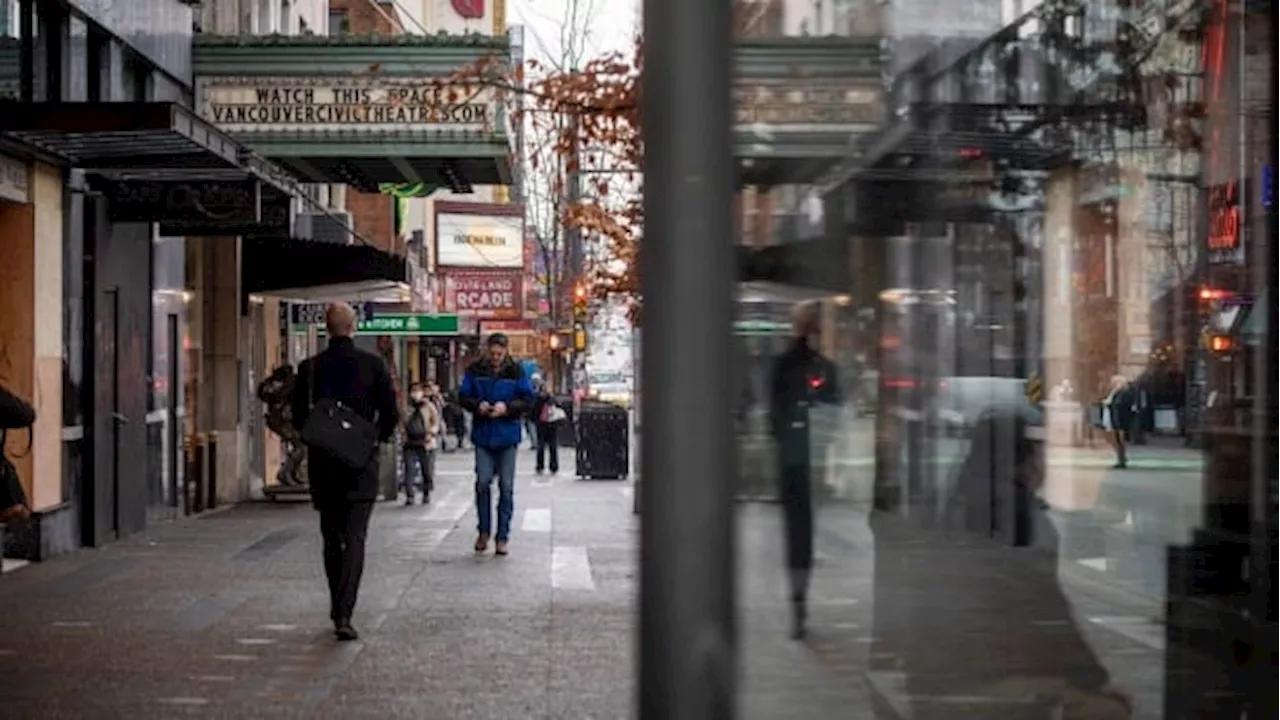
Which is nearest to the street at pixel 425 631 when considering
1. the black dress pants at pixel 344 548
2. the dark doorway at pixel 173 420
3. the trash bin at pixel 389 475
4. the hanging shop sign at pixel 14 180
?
the black dress pants at pixel 344 548

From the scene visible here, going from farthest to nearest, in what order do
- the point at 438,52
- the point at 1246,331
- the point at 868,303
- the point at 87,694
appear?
the point at 438,52, the point at 87,694, the point at 1246,331, the point at 868,303

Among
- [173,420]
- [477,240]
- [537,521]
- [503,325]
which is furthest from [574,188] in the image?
[503,325]

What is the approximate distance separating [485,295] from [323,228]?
19730mm

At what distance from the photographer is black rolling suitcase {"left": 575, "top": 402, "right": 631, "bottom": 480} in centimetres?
2789

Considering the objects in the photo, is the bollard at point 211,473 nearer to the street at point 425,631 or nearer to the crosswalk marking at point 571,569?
the street at point 425,631

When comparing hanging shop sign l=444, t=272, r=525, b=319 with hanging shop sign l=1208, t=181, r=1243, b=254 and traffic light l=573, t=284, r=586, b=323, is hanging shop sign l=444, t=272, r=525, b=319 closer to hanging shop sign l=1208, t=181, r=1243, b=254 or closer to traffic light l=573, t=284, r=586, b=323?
traffic light l=573, t=284, r=586, b=323

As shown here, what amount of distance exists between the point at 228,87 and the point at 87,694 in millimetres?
12244

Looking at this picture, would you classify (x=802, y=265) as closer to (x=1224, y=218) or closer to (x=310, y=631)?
(x=1224, y=218)

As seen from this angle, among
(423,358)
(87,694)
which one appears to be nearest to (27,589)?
(87,694)

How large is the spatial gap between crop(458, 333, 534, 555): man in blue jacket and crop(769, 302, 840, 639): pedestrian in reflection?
1091 centimetres

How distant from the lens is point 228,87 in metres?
19.3

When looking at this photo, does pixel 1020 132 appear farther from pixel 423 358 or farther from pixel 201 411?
pixel 423 358

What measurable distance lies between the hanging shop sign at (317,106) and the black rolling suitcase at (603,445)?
9.35m

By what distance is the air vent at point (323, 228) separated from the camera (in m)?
27.5
